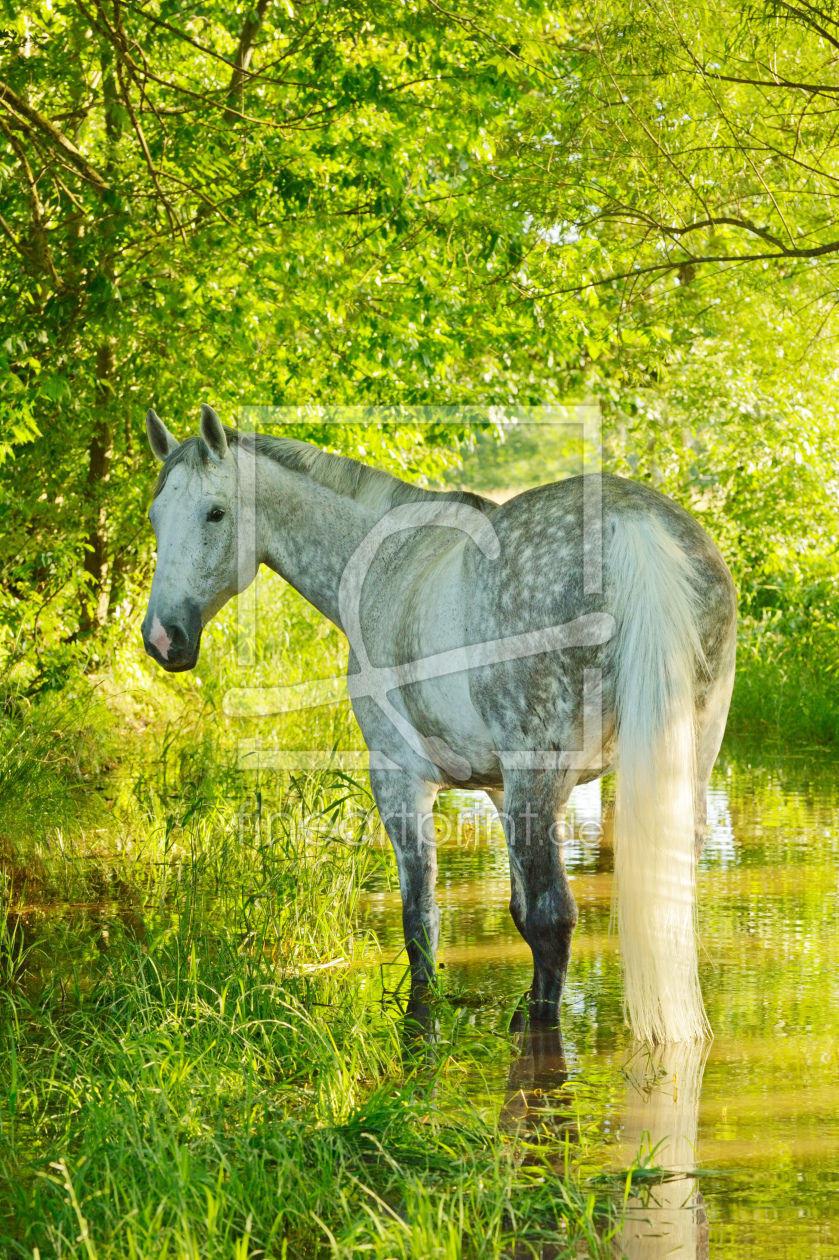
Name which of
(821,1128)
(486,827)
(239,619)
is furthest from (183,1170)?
(239,619)

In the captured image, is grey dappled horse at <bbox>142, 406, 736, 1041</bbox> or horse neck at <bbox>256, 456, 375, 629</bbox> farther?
horse neck at <bbox>256, 456, 375, 629</bbox>

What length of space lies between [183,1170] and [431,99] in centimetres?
707

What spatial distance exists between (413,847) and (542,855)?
2.69 ft

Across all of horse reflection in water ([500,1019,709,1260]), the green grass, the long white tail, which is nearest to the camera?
the green grass

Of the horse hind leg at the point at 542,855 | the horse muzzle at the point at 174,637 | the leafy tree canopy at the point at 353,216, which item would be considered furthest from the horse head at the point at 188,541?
the leafy tree canopy at the point at 353,216

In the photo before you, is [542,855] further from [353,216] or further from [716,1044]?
[353,216]

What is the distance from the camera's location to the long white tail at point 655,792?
3475 millimetres

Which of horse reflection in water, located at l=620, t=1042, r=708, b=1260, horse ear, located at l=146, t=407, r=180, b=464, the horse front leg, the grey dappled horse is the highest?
horse ear, located at l=146, t=407, r=180, b=464

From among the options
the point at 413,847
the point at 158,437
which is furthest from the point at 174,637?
the point at 413,847

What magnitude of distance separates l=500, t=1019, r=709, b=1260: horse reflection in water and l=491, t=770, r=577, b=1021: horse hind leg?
0.34 m

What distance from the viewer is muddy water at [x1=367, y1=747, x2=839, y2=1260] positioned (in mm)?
2787

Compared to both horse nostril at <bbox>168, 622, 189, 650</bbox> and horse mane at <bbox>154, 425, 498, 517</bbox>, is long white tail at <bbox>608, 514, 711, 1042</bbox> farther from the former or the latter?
horse nostril at <bbox>168, 622, 189, 650</bbox>

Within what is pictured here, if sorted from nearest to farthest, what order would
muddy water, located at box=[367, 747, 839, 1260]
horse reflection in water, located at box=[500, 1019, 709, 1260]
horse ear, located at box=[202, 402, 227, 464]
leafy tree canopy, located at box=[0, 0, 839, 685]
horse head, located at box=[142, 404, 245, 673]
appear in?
horse reflection in water, located at box=[500, 1019, 709, 1260] < muddy water, located at box=[367, 747, 839, 1260] < horse ear, located at box=[202, 402, 227, 464] < horse head, located at box=[142, 404, 245, 673] < leafy tree canopy, located at box=[0, 0, 839, 685]

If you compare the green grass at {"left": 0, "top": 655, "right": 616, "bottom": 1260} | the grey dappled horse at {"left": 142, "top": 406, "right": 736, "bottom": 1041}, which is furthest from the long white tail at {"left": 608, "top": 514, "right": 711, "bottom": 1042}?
the green grass at {"left": 0, "top": 655, "right": 616, "bottom": 1260}
